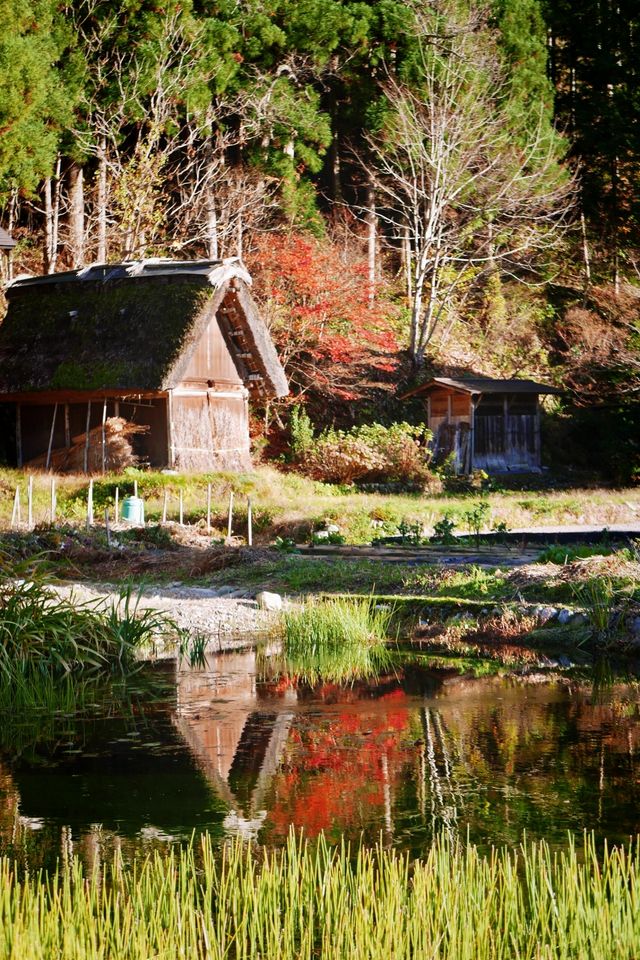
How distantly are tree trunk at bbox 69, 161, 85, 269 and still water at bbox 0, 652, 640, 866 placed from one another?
20774 millimetres

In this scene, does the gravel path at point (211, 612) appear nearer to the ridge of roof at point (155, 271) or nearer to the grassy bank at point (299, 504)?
the grassy bank at point (299, 504)

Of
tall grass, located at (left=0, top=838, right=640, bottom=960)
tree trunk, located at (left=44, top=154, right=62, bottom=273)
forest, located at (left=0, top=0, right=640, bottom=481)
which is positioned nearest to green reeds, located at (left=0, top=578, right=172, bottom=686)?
tall grass, located at (left=0, top=838, right=640, bottom=960)

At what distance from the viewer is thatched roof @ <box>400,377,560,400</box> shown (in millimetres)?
29438

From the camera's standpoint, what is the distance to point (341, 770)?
728cm

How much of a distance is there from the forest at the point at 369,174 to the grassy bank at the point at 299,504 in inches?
241

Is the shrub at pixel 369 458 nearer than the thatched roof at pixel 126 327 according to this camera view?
No

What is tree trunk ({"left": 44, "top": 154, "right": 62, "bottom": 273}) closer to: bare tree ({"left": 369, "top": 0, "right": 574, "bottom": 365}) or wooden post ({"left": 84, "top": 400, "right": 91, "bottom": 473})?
wooden post ({"left": 84, "top": 400, "right": 91, "bottom": 473})

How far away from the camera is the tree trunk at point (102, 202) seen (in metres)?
28.2

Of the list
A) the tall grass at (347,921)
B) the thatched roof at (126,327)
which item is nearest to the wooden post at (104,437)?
the thatched roof at (126,327)

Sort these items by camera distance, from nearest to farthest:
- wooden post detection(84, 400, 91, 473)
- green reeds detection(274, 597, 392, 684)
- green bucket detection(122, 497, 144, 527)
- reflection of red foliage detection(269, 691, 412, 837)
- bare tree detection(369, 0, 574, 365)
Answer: reflection of red foliage detection(269, 691, 412, 837) → green reeds detection(274, 597, 392, 684) → green bucket detection(122, 497, 144, 527) → wooden post detection(84, 400, 91, 473) → bare tree detection(369, 0, 574, 365)

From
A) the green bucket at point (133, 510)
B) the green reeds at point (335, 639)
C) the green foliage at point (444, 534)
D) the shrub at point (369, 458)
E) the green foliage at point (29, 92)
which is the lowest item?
the green reeds at point (335, 639)

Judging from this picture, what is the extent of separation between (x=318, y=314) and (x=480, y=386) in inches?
→ 178

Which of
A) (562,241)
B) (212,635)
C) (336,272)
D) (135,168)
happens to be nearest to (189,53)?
(135,168)

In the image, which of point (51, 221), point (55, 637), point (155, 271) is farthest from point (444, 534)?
point (51, 221)
